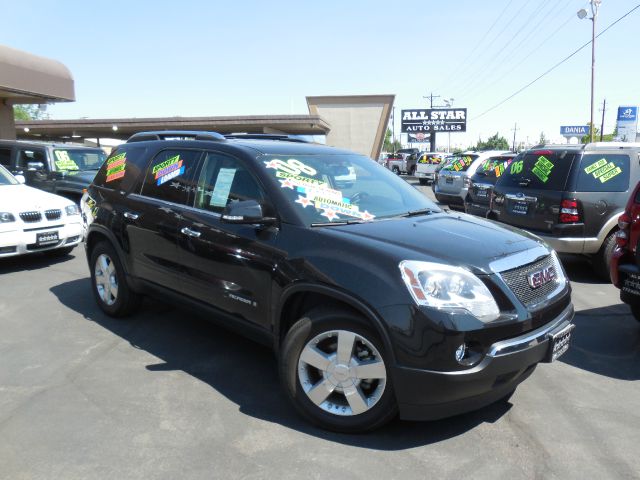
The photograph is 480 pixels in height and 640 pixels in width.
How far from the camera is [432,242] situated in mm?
3217

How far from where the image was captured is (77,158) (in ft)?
39.9

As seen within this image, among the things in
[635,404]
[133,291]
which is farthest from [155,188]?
[635,404]

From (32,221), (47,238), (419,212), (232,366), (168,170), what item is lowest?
(232,366)

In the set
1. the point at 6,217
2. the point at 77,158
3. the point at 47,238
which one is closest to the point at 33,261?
the point at 47,238

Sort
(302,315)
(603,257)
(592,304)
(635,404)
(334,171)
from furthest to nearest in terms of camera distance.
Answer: (603,257) < (592,304) < (334,171) < (635,404) < (302,315)

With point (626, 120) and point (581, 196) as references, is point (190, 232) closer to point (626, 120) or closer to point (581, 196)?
point (581, 196)

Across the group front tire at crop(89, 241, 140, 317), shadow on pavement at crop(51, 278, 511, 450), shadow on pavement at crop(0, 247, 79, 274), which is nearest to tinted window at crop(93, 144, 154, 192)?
front tire at crop(89, 241, 140, 317)

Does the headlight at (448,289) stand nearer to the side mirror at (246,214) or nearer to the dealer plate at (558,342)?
the dealer plate at (558,342)

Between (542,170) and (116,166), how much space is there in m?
Result: 5.55

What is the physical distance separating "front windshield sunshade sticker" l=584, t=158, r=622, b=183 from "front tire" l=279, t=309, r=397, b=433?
5395mm

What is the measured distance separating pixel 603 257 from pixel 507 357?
503cm

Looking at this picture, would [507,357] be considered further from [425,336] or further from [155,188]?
[155,188]

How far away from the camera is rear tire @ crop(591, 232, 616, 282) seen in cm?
699

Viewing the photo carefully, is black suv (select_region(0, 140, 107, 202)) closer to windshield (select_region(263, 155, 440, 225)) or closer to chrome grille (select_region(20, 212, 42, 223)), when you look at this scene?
chrome grille (select_region(20, 212, 42, 223))
